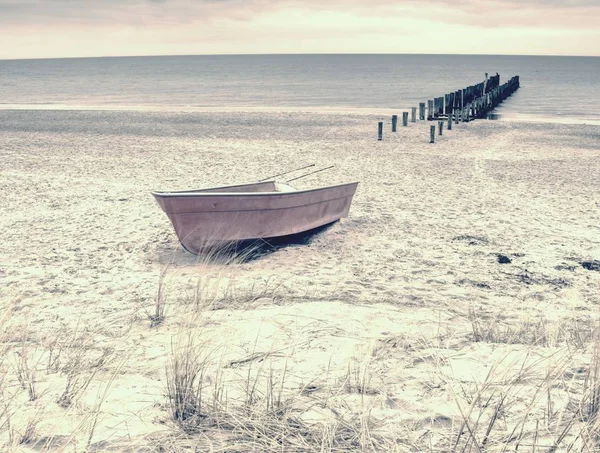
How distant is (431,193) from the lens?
11.7m

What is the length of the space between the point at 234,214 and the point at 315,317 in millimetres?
2432

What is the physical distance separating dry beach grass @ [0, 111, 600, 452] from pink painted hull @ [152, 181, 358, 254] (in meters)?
0.34

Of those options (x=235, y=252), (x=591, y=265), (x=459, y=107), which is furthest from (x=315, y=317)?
(x=459, y=107)

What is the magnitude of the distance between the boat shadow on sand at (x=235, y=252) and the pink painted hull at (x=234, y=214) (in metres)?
0.11

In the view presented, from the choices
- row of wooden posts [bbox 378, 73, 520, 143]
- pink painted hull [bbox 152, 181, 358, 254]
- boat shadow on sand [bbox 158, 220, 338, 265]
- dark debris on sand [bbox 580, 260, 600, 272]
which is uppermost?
row of wooden posts [bbox 378, 73, 520, 143]

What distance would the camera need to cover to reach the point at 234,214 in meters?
7.40

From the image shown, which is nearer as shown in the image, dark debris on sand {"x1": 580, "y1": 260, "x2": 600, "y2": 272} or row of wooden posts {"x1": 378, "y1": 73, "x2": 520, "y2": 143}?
dark debris on sand {"x1": 580, "y1": 260, "x2": 600, "y2": 272}

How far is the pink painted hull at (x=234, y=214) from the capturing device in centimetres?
717

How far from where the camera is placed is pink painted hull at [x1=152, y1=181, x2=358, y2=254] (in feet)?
23.5

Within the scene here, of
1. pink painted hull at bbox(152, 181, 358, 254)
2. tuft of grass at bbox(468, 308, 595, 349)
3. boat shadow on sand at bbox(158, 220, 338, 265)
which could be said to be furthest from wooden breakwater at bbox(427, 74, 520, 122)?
tuft of grass at bbox(468, 308, 595, 349)

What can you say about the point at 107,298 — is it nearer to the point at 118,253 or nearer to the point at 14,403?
the point at 118,253

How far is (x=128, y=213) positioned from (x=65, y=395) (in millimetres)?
6663

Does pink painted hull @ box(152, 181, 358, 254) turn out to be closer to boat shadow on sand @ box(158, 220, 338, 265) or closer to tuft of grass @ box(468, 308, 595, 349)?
boat shadow on sand @ box(158, 220, 338, 265)

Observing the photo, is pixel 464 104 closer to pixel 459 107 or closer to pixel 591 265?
pixel 459 107
